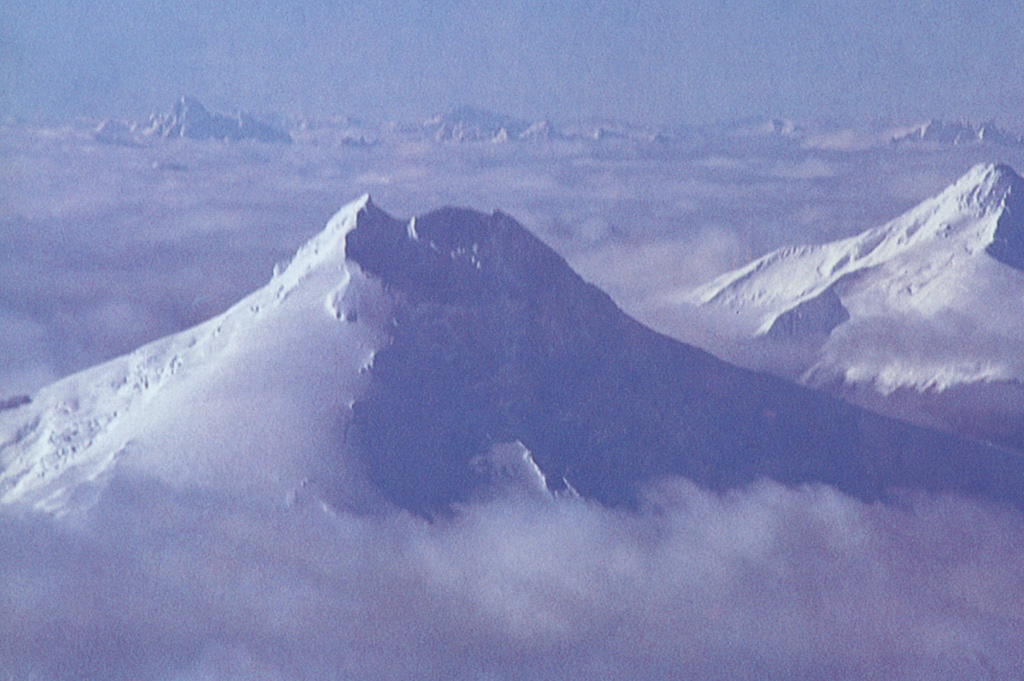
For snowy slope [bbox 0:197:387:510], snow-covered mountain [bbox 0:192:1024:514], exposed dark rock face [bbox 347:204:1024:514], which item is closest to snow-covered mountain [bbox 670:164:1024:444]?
exposed dark rock face [bbox 347:204:1024:514]

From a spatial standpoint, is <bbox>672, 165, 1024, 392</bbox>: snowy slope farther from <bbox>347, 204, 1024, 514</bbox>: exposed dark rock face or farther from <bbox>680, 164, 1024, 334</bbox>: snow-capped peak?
<bbox>347, 204, 1024, 514</bbox>: exposed dark rock face

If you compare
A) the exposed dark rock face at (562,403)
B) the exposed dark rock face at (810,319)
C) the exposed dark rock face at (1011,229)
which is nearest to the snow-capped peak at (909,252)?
the exposed dark rock face at (1011,229)

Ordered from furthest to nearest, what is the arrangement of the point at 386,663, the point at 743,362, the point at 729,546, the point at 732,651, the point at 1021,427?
the point at 743,362, the point at 1021,427, the point at 729,546, the point at 732,651, the point at 386,663

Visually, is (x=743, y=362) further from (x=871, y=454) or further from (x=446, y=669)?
(x=446, y=669)

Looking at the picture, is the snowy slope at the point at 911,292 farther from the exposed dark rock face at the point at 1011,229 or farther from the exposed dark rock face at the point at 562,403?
the exposed dark rock face at the point at 562,403

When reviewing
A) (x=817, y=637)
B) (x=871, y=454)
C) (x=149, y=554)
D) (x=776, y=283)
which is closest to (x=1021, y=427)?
(x=871, y=454)
